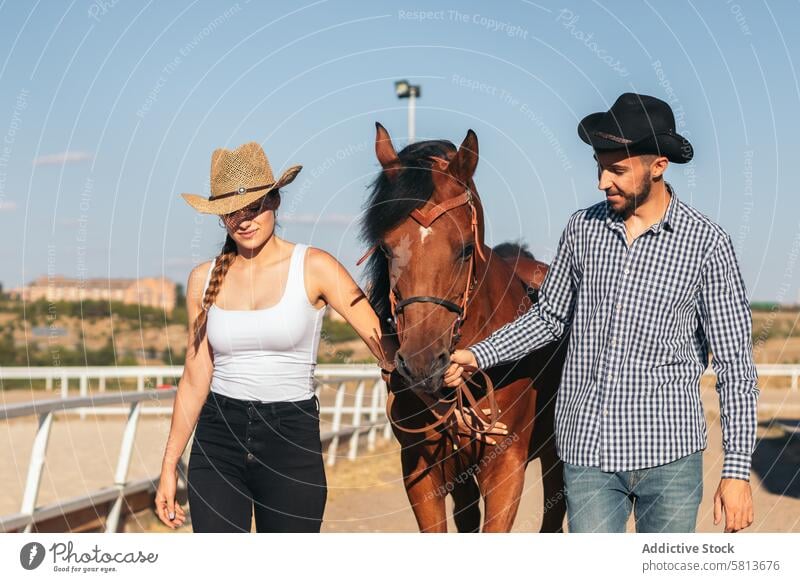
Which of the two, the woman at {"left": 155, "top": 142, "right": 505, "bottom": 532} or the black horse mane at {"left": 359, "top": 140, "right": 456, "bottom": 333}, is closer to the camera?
the woman at {"left": 155, "top": 142, "right": 505, "bottom": 532}

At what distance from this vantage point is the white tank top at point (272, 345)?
405 cm

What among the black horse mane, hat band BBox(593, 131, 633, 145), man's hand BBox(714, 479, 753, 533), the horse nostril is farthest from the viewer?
the black horse mane

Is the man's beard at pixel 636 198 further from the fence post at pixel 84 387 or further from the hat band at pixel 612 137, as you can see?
the fence post at pixel 84 387

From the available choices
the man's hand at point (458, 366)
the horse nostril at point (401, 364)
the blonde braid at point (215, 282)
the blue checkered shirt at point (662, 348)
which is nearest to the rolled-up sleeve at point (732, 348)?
the blue checkered shirt at point (662, 348)

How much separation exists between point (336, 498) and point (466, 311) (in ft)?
A: 22.1

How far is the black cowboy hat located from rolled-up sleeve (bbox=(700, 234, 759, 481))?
0.38m

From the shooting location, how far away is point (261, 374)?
4.08 meters

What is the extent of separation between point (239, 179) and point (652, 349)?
1739mm

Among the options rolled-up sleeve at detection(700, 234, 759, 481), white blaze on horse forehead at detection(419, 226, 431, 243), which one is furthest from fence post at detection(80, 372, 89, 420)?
rolled-up sleeve at detection(700, 234, 759, 481)

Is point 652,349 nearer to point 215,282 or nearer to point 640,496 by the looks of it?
point 640,496

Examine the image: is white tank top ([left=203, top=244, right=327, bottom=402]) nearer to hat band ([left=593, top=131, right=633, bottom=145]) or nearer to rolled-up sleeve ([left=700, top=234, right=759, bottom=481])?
hat band ([left=593, top=131, right=633, bottom=145])

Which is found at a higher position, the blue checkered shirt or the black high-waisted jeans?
the blue checkered shirt

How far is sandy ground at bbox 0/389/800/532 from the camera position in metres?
9.36

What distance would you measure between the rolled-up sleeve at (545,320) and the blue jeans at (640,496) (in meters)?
0.58
